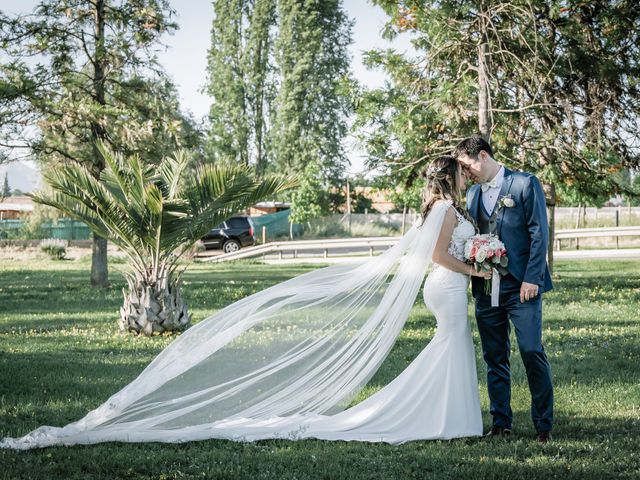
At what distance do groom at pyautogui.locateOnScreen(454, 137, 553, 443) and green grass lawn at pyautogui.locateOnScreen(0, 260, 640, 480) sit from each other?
316 millimetres

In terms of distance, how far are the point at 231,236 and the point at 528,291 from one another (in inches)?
1203

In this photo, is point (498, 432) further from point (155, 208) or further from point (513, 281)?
point (155, 208)

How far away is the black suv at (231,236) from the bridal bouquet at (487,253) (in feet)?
97.8

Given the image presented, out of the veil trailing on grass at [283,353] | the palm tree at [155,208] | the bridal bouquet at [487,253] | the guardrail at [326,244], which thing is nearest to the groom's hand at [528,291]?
the bridal bouquet at [487,253]

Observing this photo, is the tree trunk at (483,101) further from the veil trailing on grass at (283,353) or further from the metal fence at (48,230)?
the metal fence at (48,230)

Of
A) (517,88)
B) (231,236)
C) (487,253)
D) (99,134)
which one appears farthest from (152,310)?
(231,236)

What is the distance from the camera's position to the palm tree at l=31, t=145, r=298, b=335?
11383 mm

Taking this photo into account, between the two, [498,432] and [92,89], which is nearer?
[498,432]

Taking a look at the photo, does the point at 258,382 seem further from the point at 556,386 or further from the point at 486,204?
the point at 556,386

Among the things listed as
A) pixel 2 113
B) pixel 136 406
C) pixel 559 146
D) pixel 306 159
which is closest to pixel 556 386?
pixel 136 406

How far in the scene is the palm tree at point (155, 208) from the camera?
37.3 ft

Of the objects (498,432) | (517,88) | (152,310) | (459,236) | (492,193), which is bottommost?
(498,432)

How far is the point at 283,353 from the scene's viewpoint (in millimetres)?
6426

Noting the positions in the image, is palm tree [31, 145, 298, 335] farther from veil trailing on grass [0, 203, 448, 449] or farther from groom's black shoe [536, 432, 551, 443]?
groom's black shoe [536, 432, 551, 443]
